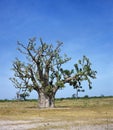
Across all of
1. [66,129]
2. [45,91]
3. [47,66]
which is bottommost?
[66,129]

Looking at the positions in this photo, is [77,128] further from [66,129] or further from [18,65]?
[18,65]

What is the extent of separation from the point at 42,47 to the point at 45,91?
593 centimetres

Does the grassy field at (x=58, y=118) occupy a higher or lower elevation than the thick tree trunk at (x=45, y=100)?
lower

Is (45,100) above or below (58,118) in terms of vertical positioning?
above

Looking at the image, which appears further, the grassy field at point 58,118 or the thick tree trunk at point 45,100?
the thick tree trunk at point 45,100

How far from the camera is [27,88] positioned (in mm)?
54219

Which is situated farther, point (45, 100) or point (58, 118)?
point (45, 100)

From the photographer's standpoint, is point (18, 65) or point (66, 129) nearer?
point (66, 129)

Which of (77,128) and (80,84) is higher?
(80,84)

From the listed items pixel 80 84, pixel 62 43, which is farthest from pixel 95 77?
pixel 62 43

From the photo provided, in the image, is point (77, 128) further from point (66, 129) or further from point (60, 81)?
point (60, 81)

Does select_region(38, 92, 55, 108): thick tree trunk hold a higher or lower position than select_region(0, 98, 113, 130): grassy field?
higher

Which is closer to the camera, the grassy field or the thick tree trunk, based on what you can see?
the grassy field

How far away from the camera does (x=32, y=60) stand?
53406mm
